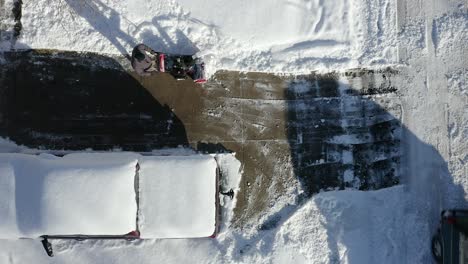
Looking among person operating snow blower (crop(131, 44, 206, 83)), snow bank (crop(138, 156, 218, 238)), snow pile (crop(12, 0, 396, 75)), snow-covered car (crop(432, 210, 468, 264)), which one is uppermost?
snow pile (crop(12, 0, 396, 75))

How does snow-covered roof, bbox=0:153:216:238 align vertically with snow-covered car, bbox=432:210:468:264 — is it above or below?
above

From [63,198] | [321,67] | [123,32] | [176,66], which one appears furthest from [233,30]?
[63,198]

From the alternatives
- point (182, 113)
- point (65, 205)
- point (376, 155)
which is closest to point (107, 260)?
point (65, 205)

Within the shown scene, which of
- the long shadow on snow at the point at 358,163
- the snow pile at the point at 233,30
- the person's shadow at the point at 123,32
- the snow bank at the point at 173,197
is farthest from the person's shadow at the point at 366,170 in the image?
the person's shadow at the point at 123,32

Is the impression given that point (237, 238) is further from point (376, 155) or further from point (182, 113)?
point (376, 155)

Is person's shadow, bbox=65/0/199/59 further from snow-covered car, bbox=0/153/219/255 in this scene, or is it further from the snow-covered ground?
snow-covered car, bbox=0/153/219/255

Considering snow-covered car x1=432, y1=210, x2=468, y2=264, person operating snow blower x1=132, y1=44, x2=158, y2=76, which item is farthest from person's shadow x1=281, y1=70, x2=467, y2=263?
person operating snow blower x1=132, y1=44, x2=158, y2=76

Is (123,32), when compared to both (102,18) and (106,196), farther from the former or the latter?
(106,196)
